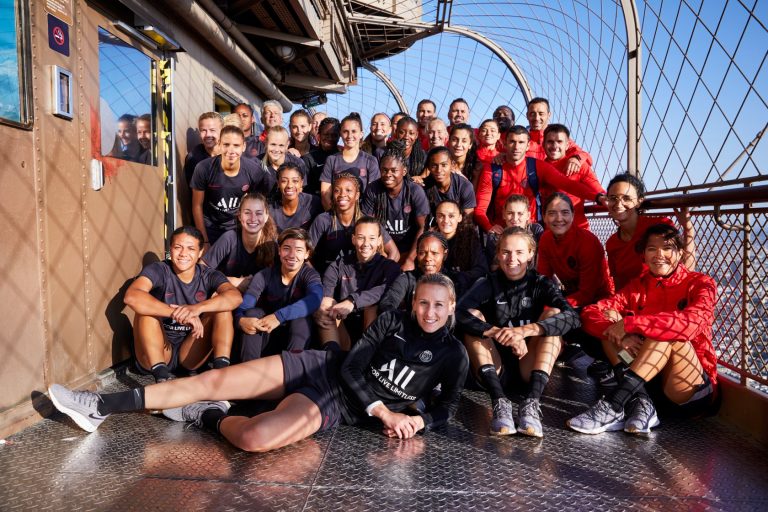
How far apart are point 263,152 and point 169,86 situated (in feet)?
3.68

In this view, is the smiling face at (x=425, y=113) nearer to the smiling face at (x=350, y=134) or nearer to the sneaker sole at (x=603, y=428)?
the smiling face at (x=350, y=134)

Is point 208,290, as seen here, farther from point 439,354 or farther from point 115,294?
point 439,354

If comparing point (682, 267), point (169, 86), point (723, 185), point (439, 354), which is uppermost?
point (169, 86)

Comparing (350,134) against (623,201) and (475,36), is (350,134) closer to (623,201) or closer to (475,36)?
(623,201)

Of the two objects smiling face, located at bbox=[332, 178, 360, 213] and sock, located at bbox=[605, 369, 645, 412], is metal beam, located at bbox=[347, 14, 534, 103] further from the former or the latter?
sock, located at bbox=[605, 369, 645, 412]

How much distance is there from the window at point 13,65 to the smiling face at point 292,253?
1.60 meters

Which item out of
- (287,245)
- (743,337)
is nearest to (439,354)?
(287,245)

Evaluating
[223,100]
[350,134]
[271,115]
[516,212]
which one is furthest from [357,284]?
[223,100]

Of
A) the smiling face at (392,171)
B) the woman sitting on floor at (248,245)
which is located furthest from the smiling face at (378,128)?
the woman sitting on floor at (248,245)

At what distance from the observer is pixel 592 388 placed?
365cm

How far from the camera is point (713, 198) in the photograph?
9.52 ft

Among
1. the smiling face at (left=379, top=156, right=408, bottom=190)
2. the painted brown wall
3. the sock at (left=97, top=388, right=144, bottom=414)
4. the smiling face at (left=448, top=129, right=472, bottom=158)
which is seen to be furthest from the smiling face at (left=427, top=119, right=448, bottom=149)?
the sock at (left=97, top=388, right=144, bottom=414)

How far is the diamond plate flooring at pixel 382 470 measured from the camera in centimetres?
212

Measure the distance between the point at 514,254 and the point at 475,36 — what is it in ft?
25.3
